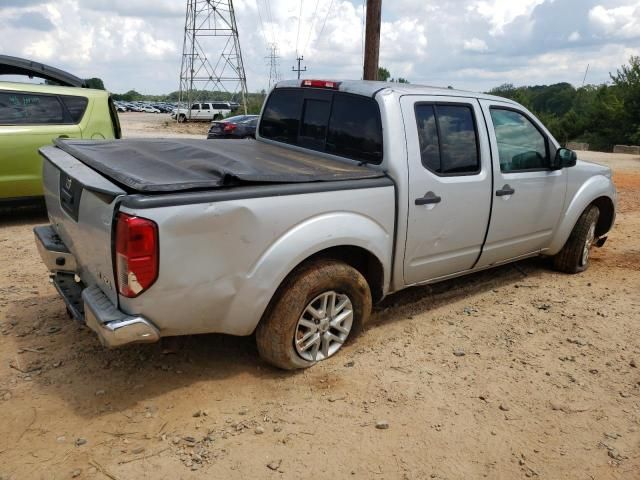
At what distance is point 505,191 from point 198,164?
2475mm

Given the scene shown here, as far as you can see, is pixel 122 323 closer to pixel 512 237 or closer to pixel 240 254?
pixel 240 254

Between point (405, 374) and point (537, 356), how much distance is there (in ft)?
3.39

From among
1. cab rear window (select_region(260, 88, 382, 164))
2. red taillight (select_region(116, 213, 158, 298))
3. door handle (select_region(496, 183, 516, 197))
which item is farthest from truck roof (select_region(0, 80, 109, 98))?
door handle (select_region(496, 183, 516, 197))

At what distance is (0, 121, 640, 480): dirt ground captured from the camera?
2.65 meters

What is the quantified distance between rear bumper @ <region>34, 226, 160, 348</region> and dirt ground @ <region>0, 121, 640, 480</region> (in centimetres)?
47

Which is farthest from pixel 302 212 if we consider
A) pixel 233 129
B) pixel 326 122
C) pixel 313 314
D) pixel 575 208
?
pixel 233 129

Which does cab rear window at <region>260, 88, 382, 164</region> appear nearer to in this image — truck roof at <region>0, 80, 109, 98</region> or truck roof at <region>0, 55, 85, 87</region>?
truck roof at <region>0, 80, 109, 98</region>

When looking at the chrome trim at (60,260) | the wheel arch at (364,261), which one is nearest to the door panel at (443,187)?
the wheel arch at (364,261)

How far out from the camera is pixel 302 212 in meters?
3.08

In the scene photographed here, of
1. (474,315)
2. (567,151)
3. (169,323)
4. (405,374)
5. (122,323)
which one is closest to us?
(122,323)

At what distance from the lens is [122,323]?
2.61 meters

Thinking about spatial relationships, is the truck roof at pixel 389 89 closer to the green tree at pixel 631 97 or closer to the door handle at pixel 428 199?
the door handle at pixel 428 199

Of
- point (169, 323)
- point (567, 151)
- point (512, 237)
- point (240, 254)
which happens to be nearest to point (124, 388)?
point (169, 323)

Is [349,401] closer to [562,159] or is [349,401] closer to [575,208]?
[562,159]
